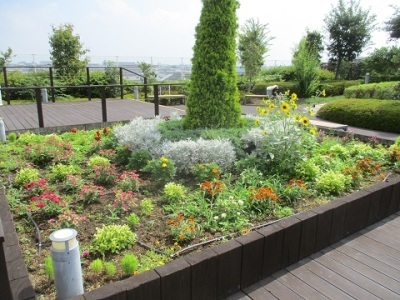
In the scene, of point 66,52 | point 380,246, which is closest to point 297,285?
point 380,246

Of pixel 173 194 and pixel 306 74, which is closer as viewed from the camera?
pixel 173 194

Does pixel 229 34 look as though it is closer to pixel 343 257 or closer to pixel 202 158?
pixel 202 158

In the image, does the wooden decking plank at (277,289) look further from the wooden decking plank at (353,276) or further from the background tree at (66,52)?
the background tree at (66,52)

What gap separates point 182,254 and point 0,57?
14438mm

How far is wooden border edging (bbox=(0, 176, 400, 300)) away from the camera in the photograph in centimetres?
166

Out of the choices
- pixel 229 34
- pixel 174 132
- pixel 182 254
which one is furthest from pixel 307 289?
pixel 229 34

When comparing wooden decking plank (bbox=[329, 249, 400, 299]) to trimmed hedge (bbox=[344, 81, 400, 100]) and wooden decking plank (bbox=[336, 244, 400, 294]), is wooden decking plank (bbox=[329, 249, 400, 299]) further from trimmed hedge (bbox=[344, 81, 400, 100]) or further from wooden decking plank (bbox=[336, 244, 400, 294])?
trimmed hedge (bbox=[344, 81, 400, 100])

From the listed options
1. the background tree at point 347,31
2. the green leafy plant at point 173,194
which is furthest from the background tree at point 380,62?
the green leafy plant at point 173,194

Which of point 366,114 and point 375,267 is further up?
point 366,114

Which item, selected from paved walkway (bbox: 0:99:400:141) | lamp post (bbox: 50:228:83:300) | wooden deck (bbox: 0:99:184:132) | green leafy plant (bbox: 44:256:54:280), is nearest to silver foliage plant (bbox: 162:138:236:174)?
green leafy plant (bbox: 44:256:54:280)

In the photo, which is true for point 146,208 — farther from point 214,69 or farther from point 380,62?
point 380,62

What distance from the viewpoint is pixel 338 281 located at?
2.25 meters

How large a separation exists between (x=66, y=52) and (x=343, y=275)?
1297 centimetres

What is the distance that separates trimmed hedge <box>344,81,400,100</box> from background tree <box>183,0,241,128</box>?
7.95 m
